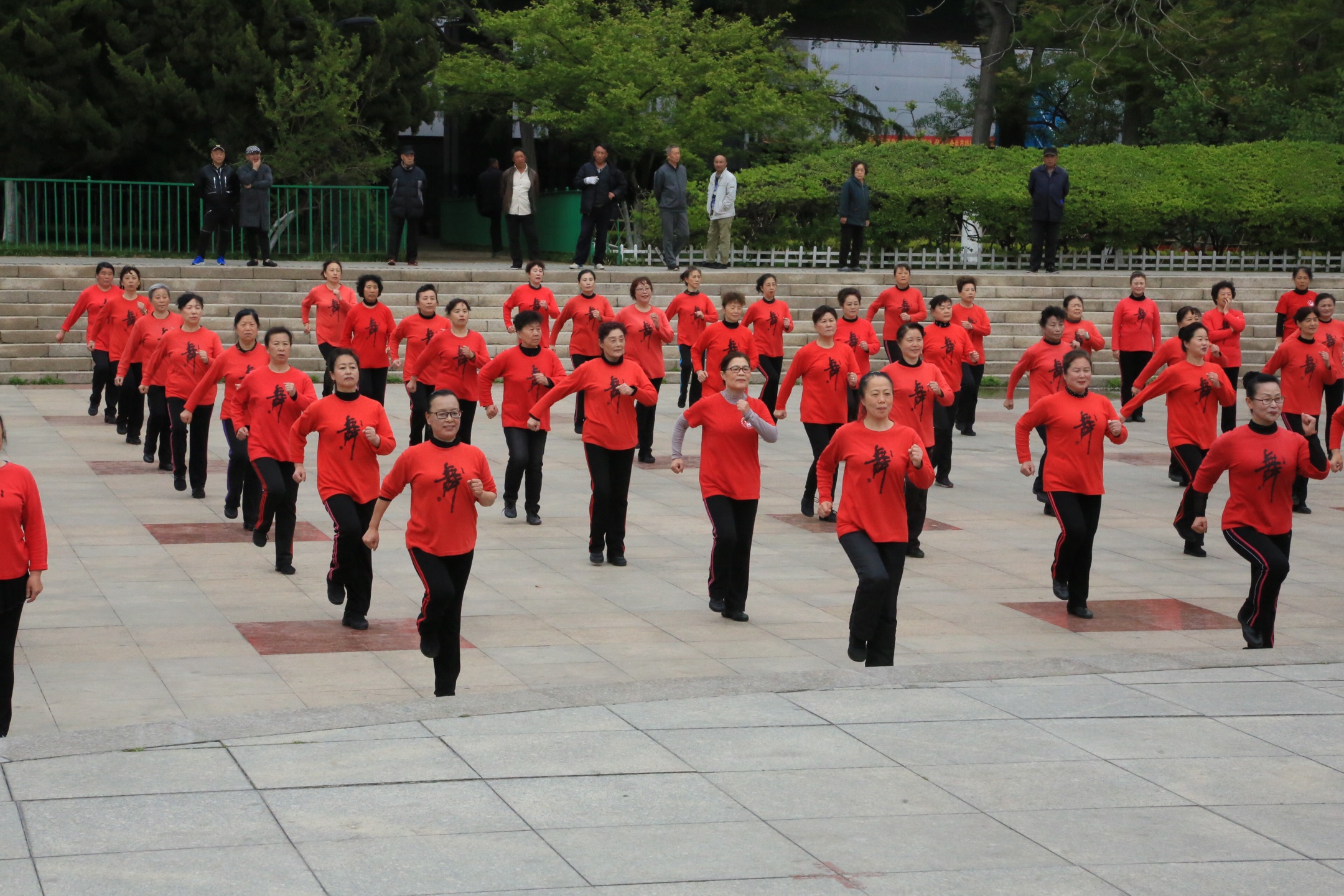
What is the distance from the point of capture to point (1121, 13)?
3359 centimetres

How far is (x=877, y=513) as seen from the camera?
8.44 meters

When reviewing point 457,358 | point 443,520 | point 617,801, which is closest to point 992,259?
point 457,358

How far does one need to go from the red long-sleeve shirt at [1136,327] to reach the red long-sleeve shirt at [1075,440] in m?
9.40

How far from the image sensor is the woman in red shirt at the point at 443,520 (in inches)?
311

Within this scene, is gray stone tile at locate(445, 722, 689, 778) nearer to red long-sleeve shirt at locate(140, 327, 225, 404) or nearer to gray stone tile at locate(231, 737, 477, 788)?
gray stone tile at locate(231, 737, 477, 788)

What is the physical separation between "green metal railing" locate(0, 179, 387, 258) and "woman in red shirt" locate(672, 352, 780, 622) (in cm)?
1853

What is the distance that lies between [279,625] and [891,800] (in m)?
4.83

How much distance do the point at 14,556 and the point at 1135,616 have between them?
6832 millimetres

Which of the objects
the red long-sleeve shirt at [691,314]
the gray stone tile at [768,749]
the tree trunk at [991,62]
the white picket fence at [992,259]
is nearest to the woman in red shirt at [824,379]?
the red long-sleeve shirt at [691,314]

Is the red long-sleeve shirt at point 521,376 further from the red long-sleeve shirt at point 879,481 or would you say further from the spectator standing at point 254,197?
the spectator standing at point 254,197

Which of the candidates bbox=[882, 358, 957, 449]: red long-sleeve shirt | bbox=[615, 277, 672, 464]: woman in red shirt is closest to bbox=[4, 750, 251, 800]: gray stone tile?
bbox=[882, 358, 957, 449]: red long-sleeve shirt

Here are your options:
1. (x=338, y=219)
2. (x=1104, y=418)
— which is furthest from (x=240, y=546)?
(x=338, y=219)

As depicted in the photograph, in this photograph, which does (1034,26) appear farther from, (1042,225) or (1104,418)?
(1104,418)

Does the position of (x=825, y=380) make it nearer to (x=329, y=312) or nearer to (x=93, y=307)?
(x=329, y=312)
